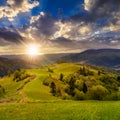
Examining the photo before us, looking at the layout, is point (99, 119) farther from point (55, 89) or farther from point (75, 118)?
point (55, 89)

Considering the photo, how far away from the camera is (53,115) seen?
178ft

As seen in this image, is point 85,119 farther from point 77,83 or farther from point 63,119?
point 77,83

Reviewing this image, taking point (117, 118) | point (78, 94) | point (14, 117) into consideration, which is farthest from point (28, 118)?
point (78, 94)

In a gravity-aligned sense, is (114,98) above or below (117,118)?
below

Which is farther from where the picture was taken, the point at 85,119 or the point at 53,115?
the point at 53,115

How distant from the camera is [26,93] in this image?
10931 cm

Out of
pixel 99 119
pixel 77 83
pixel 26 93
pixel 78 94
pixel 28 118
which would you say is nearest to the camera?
pixel 99 119

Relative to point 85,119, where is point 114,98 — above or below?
below

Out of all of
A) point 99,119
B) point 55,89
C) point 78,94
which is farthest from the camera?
point 55,89

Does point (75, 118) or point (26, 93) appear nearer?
point (75, 118)

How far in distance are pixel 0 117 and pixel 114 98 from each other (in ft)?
257

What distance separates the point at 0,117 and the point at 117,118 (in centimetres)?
2459

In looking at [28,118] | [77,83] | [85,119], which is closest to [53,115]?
[28,118]

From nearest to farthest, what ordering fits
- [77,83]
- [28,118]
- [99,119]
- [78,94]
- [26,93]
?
1. [99,119]
2. [28,118]
3. [26,93]
4. [78,94]
5. [77,83]
